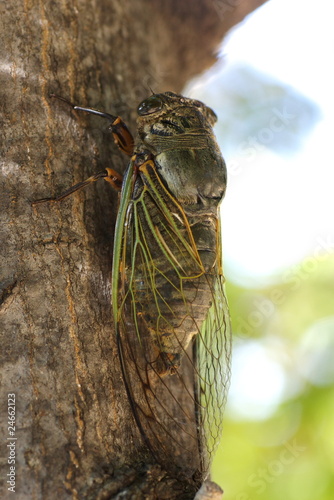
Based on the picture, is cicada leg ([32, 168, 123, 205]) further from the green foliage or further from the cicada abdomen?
the green foliage

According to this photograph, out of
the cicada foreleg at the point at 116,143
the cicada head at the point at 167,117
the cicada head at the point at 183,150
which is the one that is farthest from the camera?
the cicada head at the point at 167,117

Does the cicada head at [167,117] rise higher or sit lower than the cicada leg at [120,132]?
higher

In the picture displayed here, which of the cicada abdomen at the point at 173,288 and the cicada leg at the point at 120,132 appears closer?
the cicada abdomen at the point at 173,288

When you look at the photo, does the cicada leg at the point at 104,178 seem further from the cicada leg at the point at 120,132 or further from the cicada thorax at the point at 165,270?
the cicada leg at the point at 120,132

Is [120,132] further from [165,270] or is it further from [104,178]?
[165,270]

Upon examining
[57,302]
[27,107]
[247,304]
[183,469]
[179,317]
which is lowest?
[183,469]

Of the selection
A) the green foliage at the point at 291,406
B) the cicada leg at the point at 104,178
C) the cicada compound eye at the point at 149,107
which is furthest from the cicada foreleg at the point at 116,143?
the green foliage at the point at 291,406

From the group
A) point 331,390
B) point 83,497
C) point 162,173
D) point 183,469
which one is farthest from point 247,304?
point 83,497

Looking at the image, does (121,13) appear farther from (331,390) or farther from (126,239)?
(331,390)

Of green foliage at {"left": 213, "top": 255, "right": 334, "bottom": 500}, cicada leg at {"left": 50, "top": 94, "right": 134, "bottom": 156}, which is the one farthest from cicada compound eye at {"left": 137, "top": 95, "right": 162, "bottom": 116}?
green foliage at {"left": 213, "top": 255, "right": 334, "bottom": 500}
